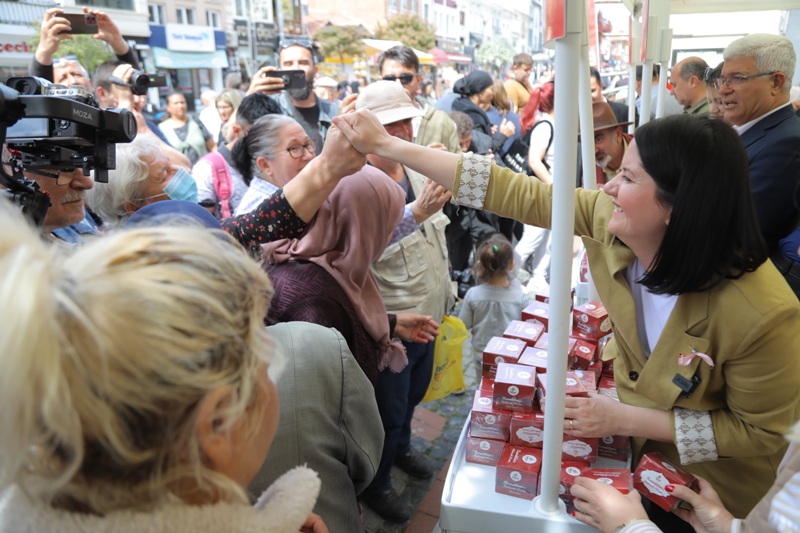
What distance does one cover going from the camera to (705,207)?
1243 mm

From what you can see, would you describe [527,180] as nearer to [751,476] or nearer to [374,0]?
[751,476]

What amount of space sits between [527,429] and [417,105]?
3.16 m

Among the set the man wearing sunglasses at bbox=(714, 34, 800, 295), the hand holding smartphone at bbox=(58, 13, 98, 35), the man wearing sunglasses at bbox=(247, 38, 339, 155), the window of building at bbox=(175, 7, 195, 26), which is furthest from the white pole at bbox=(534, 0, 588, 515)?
Result: the window of building at bbox=(175, 7, 195, 26)

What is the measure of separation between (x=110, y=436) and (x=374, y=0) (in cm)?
5537

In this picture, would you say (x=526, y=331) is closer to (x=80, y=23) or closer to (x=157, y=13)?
(x=80, y=23)

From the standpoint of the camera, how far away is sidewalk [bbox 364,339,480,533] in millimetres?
2602

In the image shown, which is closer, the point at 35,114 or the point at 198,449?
the point at 198,449

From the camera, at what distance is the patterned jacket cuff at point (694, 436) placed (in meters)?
1.36

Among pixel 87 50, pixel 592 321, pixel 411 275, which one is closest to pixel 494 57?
pixel 87 50

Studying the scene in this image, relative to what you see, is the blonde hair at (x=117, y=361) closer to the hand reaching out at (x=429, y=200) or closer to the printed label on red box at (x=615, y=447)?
the printed label on red box at (x=615, y=447)

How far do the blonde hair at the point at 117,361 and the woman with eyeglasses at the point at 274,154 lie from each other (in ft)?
5.19

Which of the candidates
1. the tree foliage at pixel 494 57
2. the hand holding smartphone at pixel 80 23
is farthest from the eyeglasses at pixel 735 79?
the tree foliage at pixel 494 57

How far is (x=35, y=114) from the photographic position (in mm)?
1277

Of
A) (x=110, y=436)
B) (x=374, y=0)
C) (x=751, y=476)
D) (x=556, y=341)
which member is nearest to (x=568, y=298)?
(x=556, y=341)
